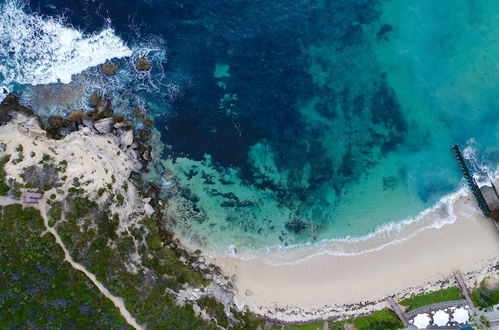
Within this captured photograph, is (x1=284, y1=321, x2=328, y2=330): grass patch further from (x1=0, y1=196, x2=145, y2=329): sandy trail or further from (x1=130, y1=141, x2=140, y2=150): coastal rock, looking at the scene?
(x1=130, y1=141, x2=140, y2=150): coastal rock

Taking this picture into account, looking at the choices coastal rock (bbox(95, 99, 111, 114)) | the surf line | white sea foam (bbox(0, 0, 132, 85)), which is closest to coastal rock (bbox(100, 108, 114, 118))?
coastal rock (bbox(95, 99, 111, 114))

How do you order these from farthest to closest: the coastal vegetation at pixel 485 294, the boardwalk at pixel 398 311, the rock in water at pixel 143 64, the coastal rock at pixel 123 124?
the rock in water at pixel 143 64
the coastal rock at pixel 123 124
the coastal vegetation at pixel 485 294
the boardwalk at pixel 398 311

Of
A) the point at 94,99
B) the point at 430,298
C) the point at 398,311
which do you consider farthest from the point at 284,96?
the point at 430,298

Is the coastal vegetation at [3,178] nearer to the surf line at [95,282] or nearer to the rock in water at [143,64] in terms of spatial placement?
the surf line at [95,282]

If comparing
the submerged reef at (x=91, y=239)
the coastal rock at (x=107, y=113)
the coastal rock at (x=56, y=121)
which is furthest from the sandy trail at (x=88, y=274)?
the coastal rock at (x=107, y=113)

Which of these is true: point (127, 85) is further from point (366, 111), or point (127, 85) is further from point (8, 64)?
point (366, 111)

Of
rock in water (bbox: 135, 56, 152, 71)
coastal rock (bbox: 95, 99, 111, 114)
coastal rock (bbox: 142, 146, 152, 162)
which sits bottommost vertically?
coastal rock (bbox: 142, 146, 152, 162)

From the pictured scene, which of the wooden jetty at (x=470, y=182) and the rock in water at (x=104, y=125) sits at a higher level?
the wooden jetty at (x=470, y=182)
